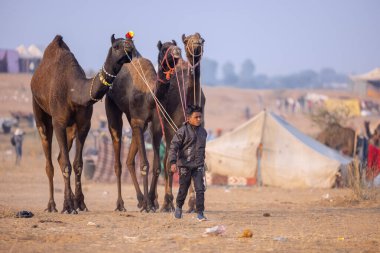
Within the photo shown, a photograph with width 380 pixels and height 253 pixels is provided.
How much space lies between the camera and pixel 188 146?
37.4ft

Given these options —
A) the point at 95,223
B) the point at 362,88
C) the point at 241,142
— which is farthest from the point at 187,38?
the point at 362,88

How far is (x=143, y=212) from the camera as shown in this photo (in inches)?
527

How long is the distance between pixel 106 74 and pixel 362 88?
3515 inches

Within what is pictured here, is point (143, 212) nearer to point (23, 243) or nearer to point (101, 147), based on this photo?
point (23, 243)

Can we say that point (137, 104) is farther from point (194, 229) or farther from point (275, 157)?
point (275, 157)

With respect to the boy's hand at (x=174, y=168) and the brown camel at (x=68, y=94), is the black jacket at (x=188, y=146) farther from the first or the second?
the brown camel at (x=68, y=94)

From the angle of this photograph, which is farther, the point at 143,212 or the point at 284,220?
the point at 143,212

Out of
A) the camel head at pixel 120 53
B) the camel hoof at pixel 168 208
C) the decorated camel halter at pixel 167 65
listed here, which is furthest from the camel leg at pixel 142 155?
the camel head at pixel 120 53

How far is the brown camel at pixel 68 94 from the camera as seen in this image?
1272 cm

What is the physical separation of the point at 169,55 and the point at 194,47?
49 centimetres

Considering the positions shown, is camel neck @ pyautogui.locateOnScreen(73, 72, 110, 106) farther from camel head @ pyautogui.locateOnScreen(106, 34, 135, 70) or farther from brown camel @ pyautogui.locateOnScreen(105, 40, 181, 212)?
brown camel @ pyautogui.locateOnScreen(105, 40, 181, 212)

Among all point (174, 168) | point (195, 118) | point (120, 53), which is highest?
point (120, 53)

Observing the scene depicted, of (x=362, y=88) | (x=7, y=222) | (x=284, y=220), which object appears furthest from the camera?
(x=362, y=88)

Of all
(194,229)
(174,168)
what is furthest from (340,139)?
(194,229)
